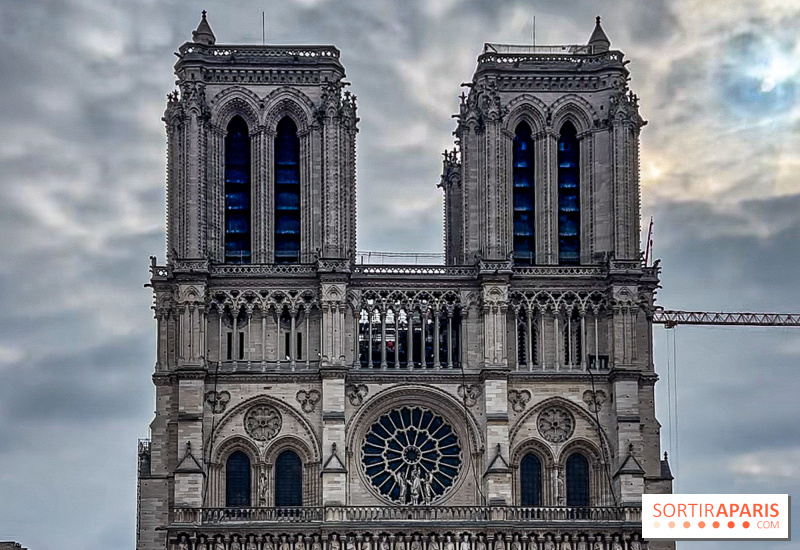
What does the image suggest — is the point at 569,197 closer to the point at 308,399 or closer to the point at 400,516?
the point at 308,399

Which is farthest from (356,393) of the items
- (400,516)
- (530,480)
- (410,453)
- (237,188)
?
(237,188)

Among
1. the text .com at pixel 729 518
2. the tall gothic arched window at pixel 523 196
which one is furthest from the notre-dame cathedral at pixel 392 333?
the text .com at pixel 729 518

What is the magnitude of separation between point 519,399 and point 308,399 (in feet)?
33.2

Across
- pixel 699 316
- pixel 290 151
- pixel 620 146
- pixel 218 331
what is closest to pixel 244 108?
pixel 290 151

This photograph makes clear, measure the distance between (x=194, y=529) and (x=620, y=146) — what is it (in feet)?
91.0

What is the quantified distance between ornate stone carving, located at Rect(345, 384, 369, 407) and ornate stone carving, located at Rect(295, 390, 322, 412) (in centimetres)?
148

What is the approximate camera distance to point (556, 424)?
10206cm

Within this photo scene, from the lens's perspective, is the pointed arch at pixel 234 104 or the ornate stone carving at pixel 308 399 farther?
the pointed arch at pixel 234 104

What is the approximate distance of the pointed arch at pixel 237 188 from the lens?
340 feet

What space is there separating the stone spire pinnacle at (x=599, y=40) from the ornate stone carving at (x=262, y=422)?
24.7 metres

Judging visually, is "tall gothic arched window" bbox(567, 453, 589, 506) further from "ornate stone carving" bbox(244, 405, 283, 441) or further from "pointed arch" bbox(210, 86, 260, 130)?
"pointed arch" bbox(210, 86, 260, 130)

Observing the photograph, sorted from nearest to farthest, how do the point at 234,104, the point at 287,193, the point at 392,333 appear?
the point at 392,333 < the point at 234,104 < the point at 287,193

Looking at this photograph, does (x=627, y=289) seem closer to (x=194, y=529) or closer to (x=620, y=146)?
(x=620, y=146)

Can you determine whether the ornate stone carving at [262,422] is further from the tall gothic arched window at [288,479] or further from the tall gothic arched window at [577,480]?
the tall gothic arched window at [577,480]
